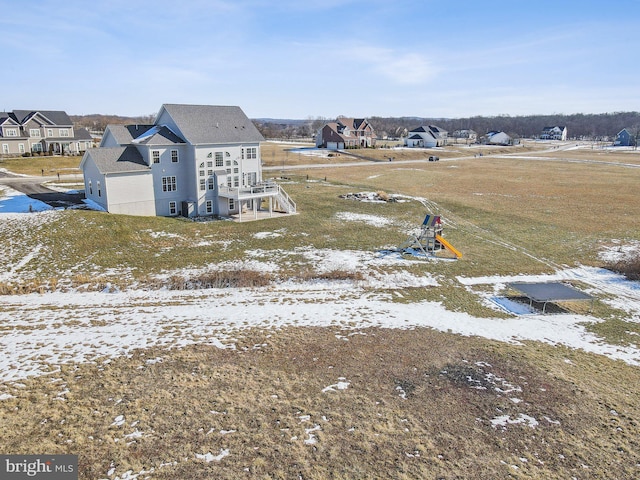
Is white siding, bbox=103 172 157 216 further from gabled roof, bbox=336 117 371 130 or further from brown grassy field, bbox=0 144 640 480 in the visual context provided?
gabled roof, bbox=336 117 371 130

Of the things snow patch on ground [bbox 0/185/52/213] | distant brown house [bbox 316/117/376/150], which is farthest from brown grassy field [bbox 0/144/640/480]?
distant brown house [bbox 316/117/376/150]

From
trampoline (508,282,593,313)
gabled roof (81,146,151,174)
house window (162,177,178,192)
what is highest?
gabled roof (81,146,151,174)

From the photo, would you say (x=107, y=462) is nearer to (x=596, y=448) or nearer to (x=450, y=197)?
(x=596, y=448)

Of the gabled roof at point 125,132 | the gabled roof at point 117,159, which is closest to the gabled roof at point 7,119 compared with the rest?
the gabled roof at point 125,132

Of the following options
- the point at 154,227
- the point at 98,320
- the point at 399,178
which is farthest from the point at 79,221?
the point at 399,178

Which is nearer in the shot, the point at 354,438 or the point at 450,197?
the point at 354,438

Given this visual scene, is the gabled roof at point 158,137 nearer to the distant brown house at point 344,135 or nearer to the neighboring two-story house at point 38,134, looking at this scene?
the neighboring two-story house at point 38,134
